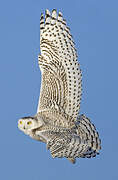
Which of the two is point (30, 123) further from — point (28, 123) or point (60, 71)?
point (60, 71)

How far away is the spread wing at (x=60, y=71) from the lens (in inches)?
775

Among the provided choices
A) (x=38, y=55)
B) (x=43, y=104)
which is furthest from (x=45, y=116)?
(x=38, y=55)

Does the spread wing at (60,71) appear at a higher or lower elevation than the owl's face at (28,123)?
higher

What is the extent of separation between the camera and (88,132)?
65.4 ft

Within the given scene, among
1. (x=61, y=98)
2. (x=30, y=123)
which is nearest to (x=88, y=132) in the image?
(x=61, y=98)

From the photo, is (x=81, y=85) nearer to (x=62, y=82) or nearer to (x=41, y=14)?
(x=62, y=82)

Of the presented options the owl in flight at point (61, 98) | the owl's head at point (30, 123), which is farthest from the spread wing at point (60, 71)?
the owl's head at point (30, 123)

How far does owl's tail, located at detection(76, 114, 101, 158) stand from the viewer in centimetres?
1979

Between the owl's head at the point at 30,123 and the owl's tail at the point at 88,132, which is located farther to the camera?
the owl's tail at the point at 88,132

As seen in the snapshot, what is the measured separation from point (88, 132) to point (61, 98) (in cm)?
99

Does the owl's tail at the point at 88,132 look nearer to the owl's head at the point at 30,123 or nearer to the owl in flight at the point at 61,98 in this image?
the owl in flight at the point at 61,98

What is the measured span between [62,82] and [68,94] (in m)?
0.32

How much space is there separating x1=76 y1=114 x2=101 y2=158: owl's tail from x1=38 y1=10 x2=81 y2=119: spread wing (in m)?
0.25

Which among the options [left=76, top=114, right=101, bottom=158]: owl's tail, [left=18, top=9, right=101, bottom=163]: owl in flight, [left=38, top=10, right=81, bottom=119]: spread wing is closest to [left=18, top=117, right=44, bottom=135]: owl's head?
[left=18, top=9, right=101, bottom=163]: owl in flight
